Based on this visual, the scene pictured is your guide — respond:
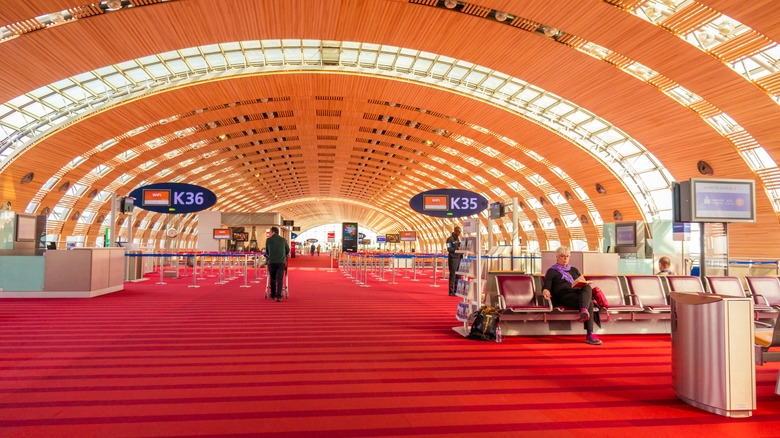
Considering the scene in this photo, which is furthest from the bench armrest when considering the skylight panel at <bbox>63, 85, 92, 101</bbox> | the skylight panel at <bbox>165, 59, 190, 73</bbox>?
the skylight panel at <bbox>63, 85, 92, 101</bbox>

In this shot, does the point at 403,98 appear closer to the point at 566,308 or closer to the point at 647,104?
the point at 647,104

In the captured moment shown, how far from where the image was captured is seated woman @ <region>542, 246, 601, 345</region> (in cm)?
645

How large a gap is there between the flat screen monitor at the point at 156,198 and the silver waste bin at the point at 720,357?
44.9 ft

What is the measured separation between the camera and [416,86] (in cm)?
2200

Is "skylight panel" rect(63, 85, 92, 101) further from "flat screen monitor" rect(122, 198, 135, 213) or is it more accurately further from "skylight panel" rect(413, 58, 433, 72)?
"skylight panel" rect(413, 58, 433, 72)

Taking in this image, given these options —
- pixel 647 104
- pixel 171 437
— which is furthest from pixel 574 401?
pixel 647 104

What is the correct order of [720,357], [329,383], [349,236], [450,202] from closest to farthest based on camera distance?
1. [720,357]
2. [329,383]
3. [450,202]
4. [349,236]

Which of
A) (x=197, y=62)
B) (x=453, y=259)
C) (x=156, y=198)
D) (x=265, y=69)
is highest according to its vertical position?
(x=197, y=62)

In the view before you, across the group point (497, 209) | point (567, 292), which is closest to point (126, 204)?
point (497, 209)

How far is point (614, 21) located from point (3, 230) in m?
16.1

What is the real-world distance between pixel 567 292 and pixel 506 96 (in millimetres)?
17738

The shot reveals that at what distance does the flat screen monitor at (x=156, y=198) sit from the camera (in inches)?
563

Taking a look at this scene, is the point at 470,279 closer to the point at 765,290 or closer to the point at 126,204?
the point at 765,290

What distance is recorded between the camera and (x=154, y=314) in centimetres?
878
